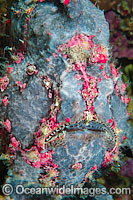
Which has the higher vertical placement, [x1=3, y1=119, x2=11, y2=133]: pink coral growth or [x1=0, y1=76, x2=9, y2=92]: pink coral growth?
[x1=0, y1=76, x2=9, y2=92]: pink coral growth

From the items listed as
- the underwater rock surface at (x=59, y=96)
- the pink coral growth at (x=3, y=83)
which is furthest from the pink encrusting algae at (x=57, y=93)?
the pink coral growth at (x=3, y=83)

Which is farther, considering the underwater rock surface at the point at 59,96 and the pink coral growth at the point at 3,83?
the pink coral growth at the point at 3,83

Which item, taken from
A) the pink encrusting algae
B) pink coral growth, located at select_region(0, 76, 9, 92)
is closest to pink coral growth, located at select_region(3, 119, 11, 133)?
the pink encrusting algae

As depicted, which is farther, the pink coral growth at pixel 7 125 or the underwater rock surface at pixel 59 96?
the pink coral growth at pixel 7 125

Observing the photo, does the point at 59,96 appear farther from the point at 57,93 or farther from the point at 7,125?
the point at 7,125

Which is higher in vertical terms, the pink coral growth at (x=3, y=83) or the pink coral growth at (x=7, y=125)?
the pink coral growth at (x=3, y=83)

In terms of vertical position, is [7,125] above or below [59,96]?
below

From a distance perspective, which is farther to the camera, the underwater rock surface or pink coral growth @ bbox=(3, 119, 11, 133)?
pink coral growth @ bbox=(3, 119, 11, 133)

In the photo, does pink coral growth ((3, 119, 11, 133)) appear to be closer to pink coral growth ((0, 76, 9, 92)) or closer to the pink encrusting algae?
the pink encrusting algae

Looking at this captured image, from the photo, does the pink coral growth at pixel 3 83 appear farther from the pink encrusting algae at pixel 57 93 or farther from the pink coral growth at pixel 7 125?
the pink coral growth at pixel 7 125

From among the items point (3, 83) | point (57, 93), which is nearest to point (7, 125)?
point (3, 83)

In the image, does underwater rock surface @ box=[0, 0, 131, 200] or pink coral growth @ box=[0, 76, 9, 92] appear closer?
underwater rock surface @ box=[0, 0, 131, 200]

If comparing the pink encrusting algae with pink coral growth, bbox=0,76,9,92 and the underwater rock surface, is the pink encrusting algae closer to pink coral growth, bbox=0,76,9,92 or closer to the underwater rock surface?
the underwater rock surface
